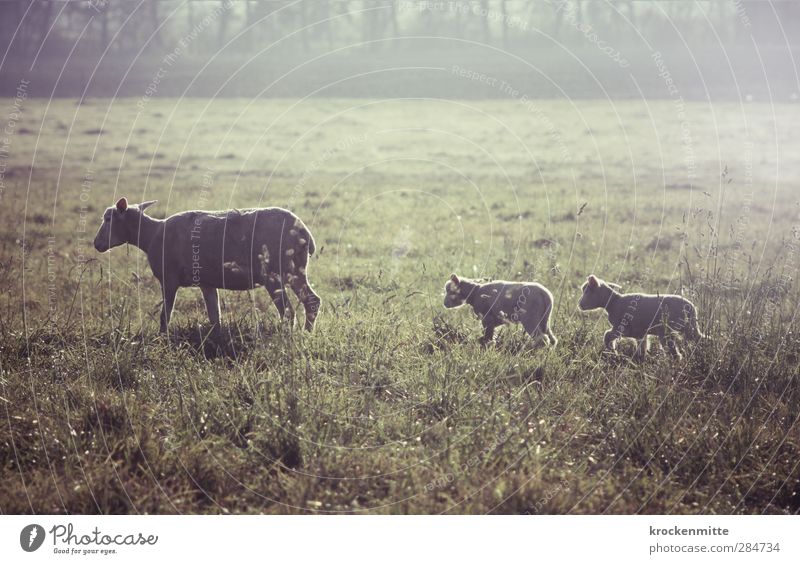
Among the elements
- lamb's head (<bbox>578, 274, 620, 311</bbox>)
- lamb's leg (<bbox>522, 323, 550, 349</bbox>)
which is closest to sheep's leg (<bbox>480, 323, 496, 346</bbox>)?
lamb's leg (<bbox>522, 323, 550, 349</bbox>)

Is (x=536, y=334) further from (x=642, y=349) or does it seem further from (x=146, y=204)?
(x=146, y=204)

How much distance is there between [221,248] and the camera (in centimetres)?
901

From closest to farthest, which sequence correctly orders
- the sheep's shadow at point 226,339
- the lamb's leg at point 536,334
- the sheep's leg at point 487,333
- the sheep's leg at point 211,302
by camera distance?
the sheep's shadow at point 226,339 < the lamb's leg at point 536,334 < the sheep's leg at point 487,333 < the sheep's leg at point 211,302

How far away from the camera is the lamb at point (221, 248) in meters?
8.96

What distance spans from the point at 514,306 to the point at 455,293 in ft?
3.34

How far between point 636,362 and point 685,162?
25.0 metres

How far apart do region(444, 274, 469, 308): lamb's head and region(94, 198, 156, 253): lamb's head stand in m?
3.90

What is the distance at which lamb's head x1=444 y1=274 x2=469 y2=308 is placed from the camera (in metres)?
9.57

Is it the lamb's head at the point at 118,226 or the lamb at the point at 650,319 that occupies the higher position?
the lamb's head at the point at 118,226

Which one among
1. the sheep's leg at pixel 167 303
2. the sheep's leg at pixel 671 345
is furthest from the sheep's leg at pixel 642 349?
the sheep's leg at pixel 167 303

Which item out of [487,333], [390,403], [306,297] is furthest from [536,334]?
[306,297]

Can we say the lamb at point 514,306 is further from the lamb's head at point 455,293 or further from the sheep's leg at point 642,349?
the sheep's leg at point 642,349

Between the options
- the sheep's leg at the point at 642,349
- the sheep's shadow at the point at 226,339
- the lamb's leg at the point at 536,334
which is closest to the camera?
the sheep's shadow at the point at 226,339

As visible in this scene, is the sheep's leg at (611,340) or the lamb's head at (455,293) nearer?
the sheep's leg at (611,340)
